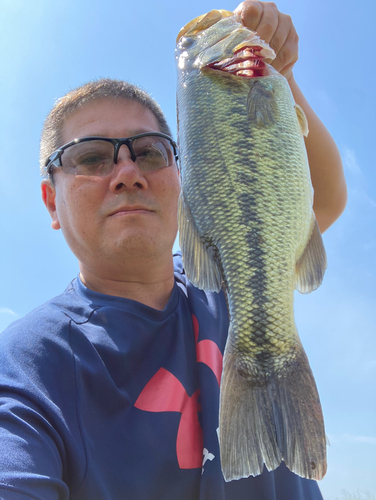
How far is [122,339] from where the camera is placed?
172cm

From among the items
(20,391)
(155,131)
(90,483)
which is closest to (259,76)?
(155,131)

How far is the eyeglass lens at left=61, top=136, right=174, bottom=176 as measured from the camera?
2.19 metres

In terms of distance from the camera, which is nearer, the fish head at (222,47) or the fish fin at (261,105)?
the fish fin at (261,105)

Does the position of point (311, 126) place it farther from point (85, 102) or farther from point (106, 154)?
point (85, 102)

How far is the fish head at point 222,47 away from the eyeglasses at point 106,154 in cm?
48

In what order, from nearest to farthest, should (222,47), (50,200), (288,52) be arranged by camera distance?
(222,47) → (288,52) → (50,200)

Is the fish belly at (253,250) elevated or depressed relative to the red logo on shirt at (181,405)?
elevated

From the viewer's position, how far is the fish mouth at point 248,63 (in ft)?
5.72

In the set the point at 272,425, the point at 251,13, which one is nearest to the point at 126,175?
the point at 251,13

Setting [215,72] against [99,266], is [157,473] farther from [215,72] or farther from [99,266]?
[215,72]

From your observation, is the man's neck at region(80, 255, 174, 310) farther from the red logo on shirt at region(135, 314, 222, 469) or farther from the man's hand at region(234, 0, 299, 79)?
the man's hand at region(234, 0, 299, 79)

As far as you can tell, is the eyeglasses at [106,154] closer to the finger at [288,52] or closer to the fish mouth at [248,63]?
the fish mouth at [248,63]

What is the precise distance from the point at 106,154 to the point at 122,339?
1117mm

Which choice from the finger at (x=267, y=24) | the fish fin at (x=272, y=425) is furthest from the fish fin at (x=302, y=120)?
the fish fin at (x=272, y=425)
